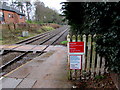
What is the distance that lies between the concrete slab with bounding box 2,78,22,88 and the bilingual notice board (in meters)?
1.85

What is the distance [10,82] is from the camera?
2.99 metres

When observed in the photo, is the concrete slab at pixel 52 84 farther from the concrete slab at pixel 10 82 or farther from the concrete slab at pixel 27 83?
the concrete slab at pixel 10 82

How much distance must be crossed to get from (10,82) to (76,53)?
2.34 metres

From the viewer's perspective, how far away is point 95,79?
112 inches

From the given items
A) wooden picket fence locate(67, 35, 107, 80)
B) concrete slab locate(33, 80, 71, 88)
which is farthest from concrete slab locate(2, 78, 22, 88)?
wooden picket fence locate(67, 35, 107, 80)

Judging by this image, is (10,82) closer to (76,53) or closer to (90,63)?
(76,53)

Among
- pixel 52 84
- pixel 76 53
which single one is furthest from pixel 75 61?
pixel 52 84

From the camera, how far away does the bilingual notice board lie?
8.54ft

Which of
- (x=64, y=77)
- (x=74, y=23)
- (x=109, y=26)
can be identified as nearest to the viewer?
(x=109, y=26)

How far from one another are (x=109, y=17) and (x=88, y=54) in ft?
4.16

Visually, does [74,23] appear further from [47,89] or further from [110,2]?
[47,89]

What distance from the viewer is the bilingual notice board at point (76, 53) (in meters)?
2.60

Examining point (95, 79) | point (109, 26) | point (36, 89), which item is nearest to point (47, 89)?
point (36, 89)

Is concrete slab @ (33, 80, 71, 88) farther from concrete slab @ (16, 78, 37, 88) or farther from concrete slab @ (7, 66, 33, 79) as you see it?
concrete slab @ (7, 66, 33, 79)
